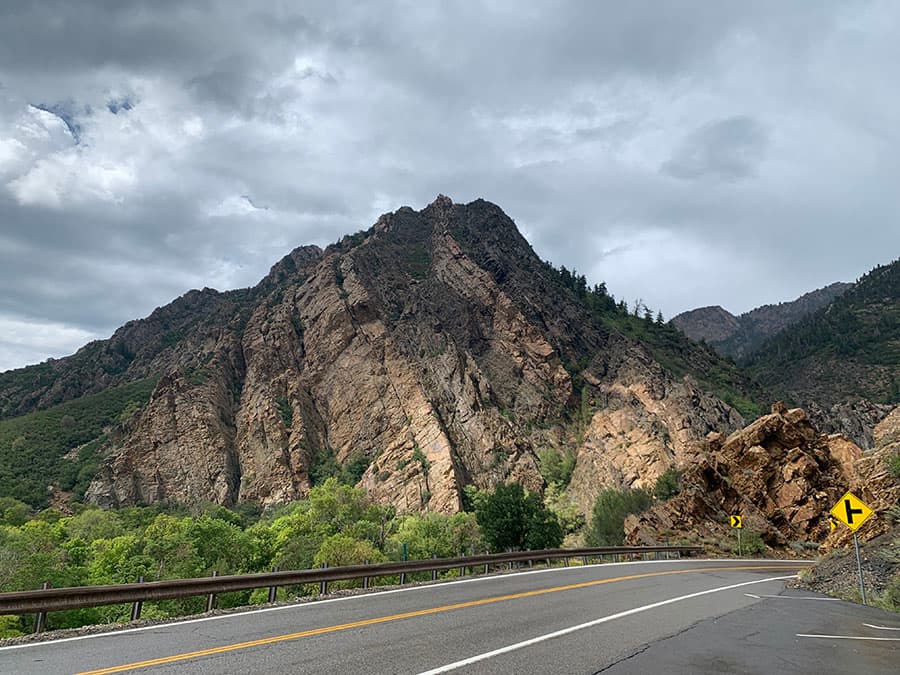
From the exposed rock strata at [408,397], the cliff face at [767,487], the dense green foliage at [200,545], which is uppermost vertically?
the exposed rock strata at [408,397]

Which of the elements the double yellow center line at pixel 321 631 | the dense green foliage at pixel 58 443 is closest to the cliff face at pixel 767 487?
the double yellow center line at pixel 321 631

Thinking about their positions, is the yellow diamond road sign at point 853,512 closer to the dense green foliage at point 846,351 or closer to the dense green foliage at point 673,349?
the dense green foliage at point 673,349

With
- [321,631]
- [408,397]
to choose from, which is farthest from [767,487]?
[408,397]

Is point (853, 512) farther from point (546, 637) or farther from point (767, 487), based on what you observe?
point (767, 487)

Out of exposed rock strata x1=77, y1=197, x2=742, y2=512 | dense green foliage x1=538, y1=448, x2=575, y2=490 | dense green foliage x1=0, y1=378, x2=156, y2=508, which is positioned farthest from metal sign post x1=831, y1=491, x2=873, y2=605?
dense green foliage x1=0, y1=378, x2=156, y2=508

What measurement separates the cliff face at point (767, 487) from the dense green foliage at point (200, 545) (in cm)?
1959

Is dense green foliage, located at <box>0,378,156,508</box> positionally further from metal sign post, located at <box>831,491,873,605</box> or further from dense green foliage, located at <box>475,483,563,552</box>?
metal sign post, located at <box>831,491,873,605</box>

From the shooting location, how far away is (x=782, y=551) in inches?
1598

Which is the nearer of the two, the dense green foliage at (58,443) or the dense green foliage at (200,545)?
the dense green foliage at (200,545)

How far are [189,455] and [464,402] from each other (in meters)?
48.8

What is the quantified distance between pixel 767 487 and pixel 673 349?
8942cm

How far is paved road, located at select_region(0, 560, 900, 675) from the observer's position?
6898 mm

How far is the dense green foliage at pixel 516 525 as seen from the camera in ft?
177

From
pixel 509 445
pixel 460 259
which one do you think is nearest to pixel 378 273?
pixel 460 259
